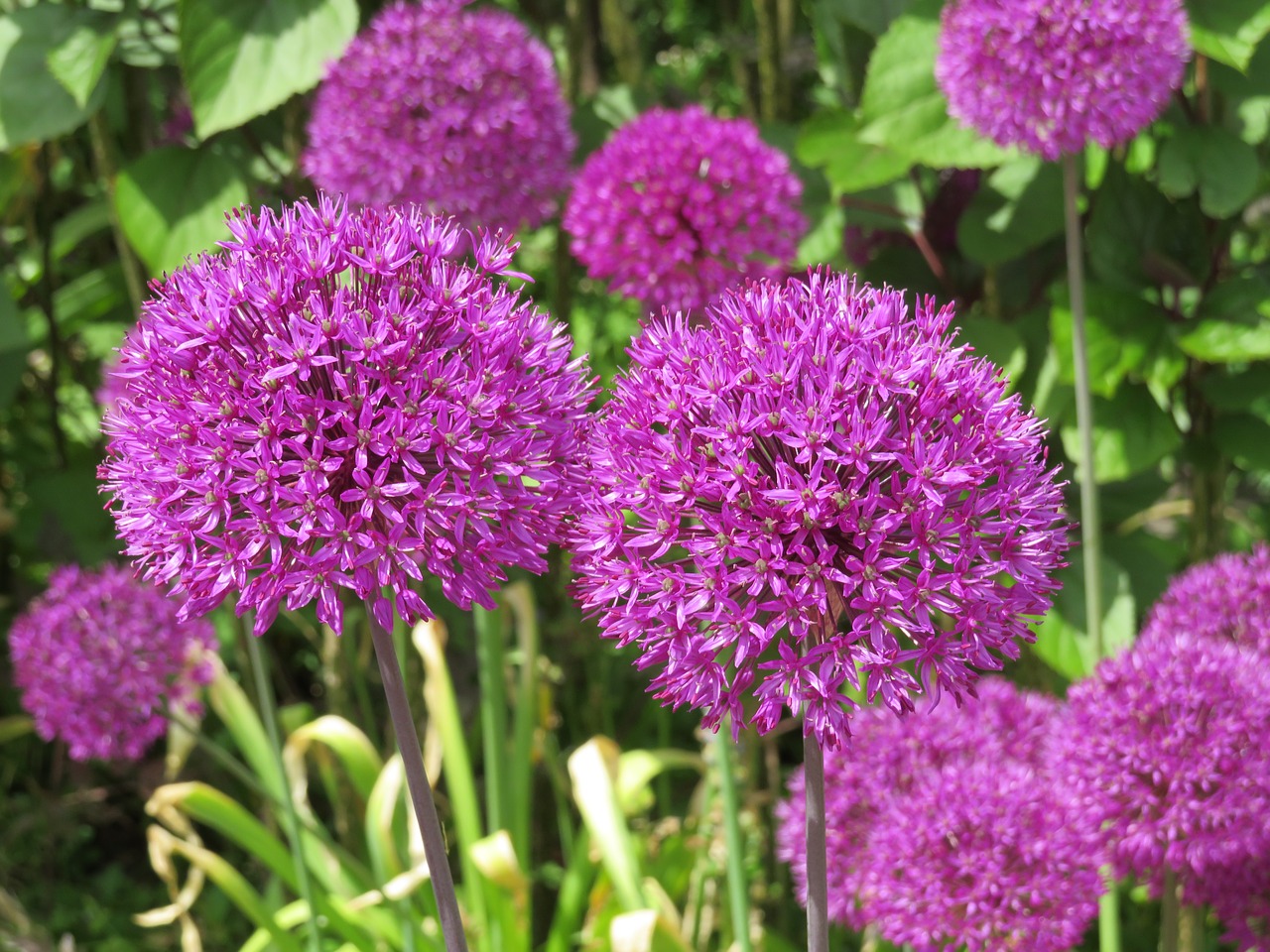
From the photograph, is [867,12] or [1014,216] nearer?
[1014,216]

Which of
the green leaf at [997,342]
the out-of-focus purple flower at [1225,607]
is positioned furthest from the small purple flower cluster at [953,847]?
the green leaf at [997,342]

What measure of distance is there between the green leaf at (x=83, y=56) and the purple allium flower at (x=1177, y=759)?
2.00 metres

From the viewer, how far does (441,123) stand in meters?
2.13

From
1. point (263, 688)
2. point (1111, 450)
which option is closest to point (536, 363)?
point (263, 688)

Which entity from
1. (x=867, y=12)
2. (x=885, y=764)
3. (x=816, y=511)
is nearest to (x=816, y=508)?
(x=816, y=511)

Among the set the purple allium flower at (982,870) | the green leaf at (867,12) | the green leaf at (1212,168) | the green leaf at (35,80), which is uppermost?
the green leaf at (35,80)

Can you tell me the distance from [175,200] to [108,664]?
3.09 ft

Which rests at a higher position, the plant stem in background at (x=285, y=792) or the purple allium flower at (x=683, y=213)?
the purple allium flower at (x=683, y=213)

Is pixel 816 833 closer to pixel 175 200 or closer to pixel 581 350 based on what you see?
pixel 175 200

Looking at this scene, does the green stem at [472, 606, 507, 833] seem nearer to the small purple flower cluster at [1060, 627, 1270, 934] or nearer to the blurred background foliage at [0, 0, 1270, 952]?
the blurred background foliage at [0, 0, 1270, 952]

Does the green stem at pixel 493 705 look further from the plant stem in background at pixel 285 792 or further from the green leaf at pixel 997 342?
the green leaf at pixel 997 342

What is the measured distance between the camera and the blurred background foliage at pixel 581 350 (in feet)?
7.81

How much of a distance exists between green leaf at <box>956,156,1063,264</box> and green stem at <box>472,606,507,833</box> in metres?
1.23

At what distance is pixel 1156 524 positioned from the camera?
3.80m
